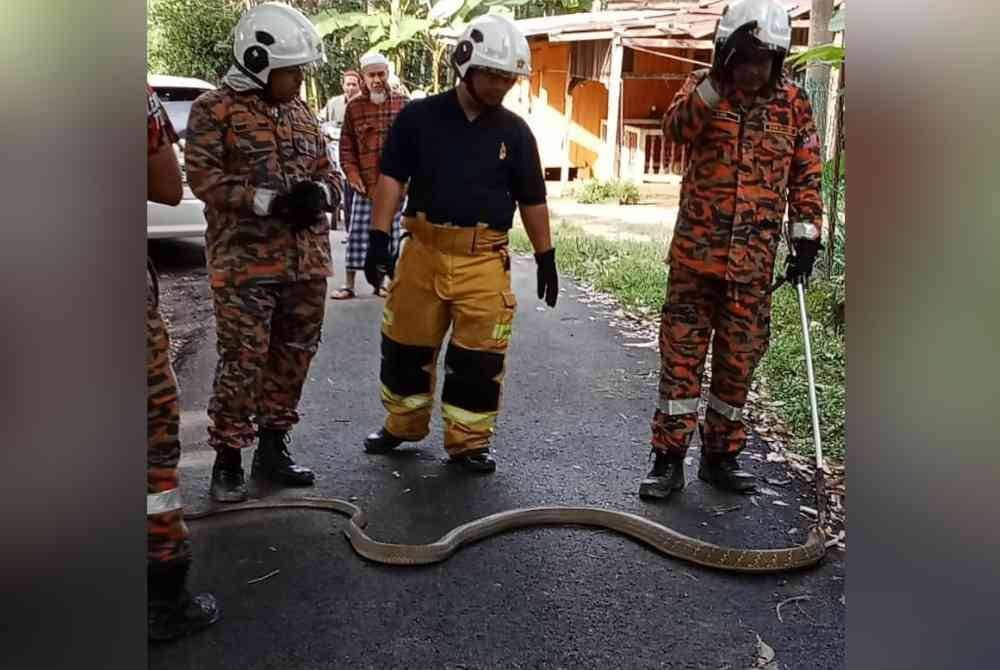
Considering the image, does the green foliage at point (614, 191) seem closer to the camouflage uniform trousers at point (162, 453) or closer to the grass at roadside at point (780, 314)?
the grass at roadside at point (780, 314)

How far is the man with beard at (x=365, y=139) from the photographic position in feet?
12.1

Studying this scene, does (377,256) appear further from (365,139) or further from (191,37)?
(191,37)

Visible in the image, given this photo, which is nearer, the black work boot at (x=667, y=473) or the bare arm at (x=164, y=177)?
the bare arm at (x=164, y=177)

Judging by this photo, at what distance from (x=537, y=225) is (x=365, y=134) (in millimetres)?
1216

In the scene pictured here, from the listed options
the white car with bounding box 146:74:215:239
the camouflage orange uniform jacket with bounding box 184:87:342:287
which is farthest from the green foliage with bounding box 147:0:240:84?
the camouflage orange uniform jacket with bounding box 184:87:342:287

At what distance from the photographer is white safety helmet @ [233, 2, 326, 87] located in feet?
8.38

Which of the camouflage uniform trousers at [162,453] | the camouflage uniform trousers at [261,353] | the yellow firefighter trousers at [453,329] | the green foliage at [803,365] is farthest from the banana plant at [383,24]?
the green foliage at [803,365]

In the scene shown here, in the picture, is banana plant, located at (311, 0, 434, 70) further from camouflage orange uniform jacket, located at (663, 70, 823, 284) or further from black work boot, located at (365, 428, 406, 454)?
black work boot, located at (365, 428, 406, 454)

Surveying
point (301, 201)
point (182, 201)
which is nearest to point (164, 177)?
point (182, 201)

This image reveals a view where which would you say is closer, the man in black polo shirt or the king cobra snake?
the king cobra snake

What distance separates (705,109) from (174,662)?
2308mm

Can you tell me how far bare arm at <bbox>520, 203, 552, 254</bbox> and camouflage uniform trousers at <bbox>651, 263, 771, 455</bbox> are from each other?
55 centimetres

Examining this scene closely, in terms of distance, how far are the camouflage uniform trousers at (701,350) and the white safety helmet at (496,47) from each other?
0.94 m

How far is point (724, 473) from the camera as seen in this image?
324 cm
